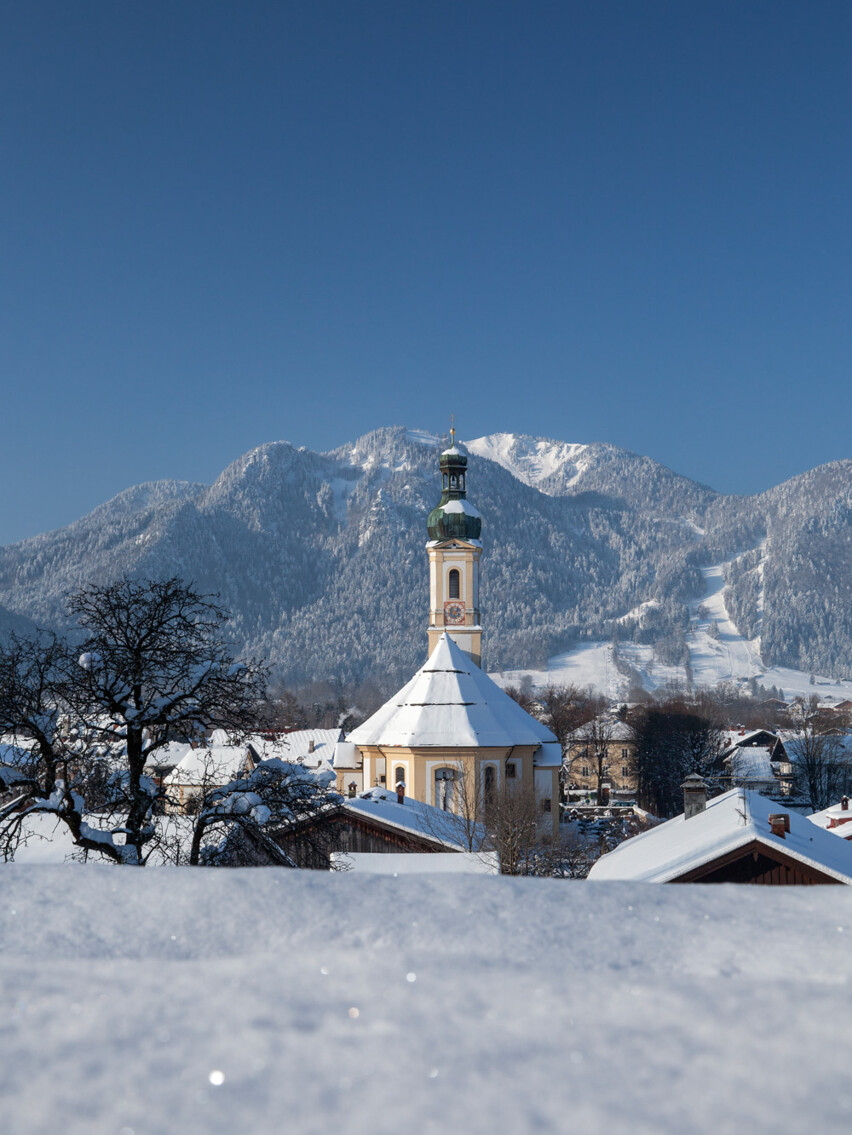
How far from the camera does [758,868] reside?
1364cm

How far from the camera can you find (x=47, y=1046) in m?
1.48

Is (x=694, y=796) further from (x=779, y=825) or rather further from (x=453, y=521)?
(x=453, y=521)

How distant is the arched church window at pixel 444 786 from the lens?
118 feet

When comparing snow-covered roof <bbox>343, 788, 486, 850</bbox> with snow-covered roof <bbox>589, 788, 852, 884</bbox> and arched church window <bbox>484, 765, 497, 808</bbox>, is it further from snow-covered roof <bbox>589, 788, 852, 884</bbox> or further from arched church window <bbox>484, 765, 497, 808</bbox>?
arched church window <bbox>484, 765, 497, 808</bbox>

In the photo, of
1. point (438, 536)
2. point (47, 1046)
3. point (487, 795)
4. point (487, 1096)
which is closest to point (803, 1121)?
point (487, 1096)

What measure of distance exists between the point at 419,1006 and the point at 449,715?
3632 centimetres

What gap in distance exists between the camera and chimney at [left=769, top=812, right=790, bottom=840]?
1435 cm

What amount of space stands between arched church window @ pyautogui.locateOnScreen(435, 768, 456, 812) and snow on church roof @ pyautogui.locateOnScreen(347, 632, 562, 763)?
105 cm

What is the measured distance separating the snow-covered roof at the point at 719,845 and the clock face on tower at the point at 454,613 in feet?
94.6

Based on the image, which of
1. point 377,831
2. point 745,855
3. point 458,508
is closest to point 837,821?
point 377,831

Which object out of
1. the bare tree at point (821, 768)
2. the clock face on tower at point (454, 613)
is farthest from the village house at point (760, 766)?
the clock face on tower at point (454, 613)

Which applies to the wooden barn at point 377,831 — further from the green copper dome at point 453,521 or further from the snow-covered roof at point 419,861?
the green copper dome at point 453,521

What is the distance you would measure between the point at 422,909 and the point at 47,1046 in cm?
81

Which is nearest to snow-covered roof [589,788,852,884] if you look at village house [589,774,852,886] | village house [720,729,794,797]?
village house [589,774,852,886]
